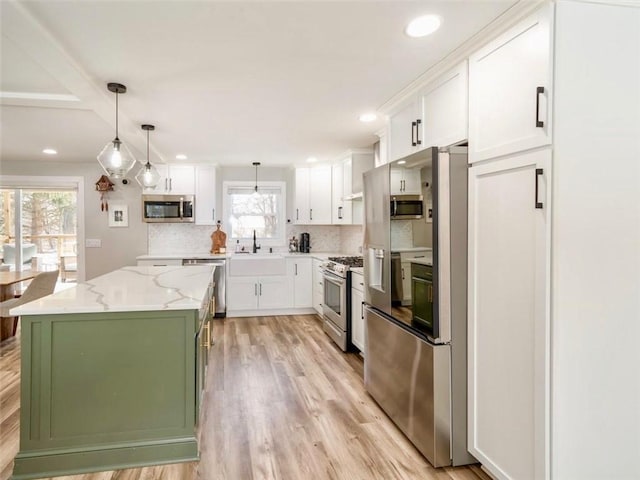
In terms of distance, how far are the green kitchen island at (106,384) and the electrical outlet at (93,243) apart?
3.89 meters

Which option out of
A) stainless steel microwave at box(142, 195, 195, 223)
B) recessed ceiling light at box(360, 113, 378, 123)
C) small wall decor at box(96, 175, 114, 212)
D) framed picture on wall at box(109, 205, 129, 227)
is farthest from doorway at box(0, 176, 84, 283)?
recessed ceiling light at box(360, 113, 378, 123)

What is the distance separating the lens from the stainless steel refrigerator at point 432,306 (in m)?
1.97

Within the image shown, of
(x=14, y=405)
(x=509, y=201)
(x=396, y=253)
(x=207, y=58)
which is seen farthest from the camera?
(x=14, y=405)

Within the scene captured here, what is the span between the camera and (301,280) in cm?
554

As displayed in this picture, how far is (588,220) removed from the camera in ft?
4.91

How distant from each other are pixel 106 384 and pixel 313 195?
160 inches

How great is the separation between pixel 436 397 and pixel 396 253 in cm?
86

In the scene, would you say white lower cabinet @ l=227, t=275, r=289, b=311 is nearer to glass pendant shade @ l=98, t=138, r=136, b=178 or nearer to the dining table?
the dining table

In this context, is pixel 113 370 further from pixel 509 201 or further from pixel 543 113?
pixel 543 113

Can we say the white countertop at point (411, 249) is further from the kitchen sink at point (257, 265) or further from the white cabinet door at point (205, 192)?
the white cabinet door at point (205, 192)

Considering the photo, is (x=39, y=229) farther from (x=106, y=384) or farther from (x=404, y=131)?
(x=404, y=131)

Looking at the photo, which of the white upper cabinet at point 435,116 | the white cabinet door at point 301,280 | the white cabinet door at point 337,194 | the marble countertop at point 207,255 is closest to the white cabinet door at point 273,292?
the white cabinet door at point 301,280

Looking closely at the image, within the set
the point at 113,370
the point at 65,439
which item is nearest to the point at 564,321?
the point at 113,370

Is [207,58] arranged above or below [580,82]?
above
